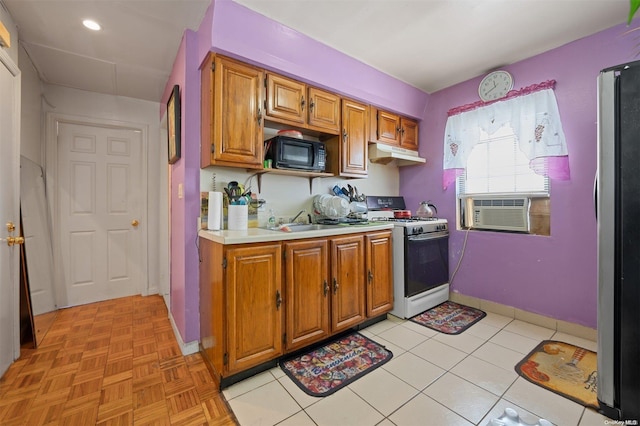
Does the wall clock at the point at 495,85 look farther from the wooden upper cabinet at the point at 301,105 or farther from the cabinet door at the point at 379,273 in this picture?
the cabinet door at the point at 379,273

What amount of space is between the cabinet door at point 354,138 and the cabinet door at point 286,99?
0.50m

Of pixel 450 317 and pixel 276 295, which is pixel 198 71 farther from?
pixel 450 317

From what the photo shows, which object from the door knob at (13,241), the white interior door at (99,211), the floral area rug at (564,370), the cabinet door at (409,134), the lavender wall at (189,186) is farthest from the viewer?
the cabinet door at (409,134)

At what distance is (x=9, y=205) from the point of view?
6.13ft

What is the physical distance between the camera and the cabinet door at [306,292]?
185 cm

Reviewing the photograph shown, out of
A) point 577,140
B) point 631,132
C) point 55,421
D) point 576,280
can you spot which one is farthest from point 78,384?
point 577,140

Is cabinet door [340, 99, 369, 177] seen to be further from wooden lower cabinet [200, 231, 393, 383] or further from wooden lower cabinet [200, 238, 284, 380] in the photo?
wooden lower cabinet [200, 238, 284, 380]

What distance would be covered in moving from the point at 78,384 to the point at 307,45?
290 cm

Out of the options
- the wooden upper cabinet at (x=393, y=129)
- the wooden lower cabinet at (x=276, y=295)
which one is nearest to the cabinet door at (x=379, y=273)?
the wooden lower cabinet at (x=276, y=295)

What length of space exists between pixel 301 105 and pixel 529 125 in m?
2.10

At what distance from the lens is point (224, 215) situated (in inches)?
83.0

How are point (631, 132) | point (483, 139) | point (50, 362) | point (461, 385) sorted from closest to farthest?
point (631, 132), point (461, 385), point (50, 362), point (483, 139)

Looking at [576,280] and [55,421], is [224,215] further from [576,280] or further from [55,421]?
[576,280]

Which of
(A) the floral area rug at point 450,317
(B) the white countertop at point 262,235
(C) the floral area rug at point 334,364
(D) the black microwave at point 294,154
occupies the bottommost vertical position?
(C) the floral area rug at point 334,364
